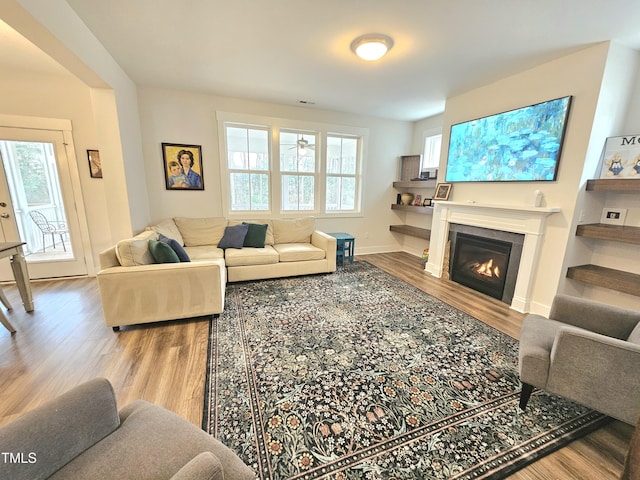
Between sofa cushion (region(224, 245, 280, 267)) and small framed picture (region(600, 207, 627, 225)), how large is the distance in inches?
148

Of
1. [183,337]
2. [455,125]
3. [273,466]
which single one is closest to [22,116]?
[183,337]

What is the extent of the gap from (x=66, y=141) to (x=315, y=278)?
12.3 feet

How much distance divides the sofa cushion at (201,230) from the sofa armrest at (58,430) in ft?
10.3

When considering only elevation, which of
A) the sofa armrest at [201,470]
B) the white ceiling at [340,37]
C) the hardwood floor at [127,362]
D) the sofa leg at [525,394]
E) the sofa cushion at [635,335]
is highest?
the white ceiling at [340,37]

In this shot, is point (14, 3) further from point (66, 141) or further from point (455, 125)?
point (455, 125)

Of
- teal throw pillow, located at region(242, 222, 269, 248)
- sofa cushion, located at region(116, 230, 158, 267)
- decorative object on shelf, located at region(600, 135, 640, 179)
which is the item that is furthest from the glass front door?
decorative object on shelf, located at region(600, 135, 640, 179)

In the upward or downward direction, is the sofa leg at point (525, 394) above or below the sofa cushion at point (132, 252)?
below

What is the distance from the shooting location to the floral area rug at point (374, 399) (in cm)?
129

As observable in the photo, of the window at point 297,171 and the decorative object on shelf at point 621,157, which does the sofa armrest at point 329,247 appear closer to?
the window at point 297,171

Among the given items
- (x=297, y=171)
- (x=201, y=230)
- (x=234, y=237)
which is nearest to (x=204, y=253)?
(x=234, y=237)

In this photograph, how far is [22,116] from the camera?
313 cm

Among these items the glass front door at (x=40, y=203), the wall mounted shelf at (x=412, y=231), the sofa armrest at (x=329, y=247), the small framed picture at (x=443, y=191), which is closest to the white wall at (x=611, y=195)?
the small framed picture at (x=443, y=191)

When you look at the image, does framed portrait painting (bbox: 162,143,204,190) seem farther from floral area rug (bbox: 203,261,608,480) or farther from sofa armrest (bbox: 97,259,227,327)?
floral area rug (bbox: 203,261,608,480)

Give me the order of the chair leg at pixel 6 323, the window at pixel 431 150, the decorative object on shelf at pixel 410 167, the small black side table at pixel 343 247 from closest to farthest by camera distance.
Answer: the chair leg at pixel 6 323
the small black side table at pixel 343 247
the window at pixel 431 150
the decorative object on shelf at pixel 410 167
